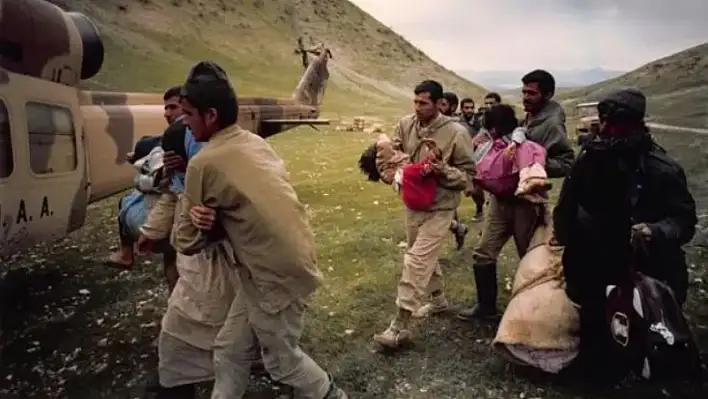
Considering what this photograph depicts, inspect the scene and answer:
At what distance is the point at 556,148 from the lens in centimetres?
442

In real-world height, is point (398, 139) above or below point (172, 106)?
below

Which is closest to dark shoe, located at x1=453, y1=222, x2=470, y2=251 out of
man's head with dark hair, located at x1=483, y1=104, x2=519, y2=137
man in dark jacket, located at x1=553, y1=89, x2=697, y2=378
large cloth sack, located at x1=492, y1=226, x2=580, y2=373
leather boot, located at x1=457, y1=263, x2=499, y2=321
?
leather boot, located at x1=457, y1=263, x2=499, y2=321

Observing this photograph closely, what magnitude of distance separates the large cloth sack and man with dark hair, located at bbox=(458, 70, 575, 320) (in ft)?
2.00

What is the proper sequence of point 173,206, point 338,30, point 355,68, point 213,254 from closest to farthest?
point 213,254 < point 173,206 < point 355,68 < point 338,30

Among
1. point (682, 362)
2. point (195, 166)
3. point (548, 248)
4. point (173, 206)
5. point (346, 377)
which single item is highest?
point (195, 166)

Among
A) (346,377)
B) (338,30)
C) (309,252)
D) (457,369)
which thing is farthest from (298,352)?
(338,30)

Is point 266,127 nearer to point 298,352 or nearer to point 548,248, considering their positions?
point 548,248

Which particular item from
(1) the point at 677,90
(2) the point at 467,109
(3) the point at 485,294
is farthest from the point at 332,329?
(1) the point at 677,90

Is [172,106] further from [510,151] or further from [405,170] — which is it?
[510,151]

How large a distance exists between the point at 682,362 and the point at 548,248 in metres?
1.09

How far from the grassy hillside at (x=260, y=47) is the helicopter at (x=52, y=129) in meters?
16.9

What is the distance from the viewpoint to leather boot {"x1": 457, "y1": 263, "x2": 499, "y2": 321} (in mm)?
4887

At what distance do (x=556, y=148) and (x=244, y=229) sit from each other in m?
2.45

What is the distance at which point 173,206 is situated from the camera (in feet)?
11.9
